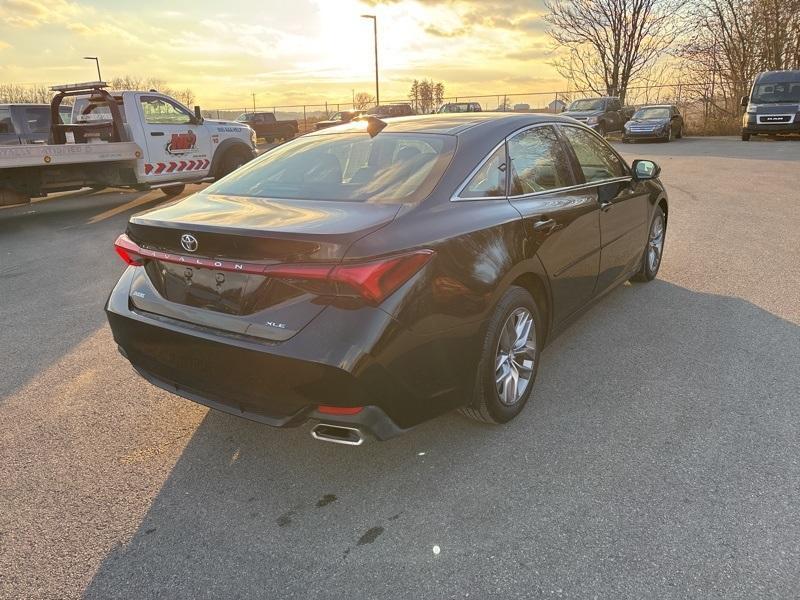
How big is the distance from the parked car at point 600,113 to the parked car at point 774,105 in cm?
555

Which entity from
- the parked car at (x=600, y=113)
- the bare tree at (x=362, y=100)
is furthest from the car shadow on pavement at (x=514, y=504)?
the bare tree at (x=362, y=100)

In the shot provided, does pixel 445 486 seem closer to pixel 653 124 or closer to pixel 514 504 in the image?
pixel 514 504

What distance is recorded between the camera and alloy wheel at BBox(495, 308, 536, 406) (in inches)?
119

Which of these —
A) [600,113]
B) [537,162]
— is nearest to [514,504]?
[537,162]

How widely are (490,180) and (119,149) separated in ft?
29.6

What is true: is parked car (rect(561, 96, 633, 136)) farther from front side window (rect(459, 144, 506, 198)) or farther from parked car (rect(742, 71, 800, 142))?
front side window (rect(459, 144, 506, 198))

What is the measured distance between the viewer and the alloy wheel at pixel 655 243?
211 inches

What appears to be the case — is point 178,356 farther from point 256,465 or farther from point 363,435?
point 363,435

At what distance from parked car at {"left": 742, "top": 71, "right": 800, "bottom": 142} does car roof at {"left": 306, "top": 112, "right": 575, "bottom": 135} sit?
22.1m

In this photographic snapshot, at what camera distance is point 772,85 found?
71.2 feet

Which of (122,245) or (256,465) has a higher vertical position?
(122,245)

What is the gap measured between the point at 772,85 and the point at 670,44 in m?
11.1

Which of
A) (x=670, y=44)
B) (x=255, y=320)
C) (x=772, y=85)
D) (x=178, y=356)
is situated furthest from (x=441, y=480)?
(x=670, y=44)

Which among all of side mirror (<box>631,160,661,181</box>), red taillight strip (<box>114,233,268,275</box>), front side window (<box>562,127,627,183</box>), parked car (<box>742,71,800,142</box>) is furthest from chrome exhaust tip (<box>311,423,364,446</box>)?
parked car (<box>742,71,800,142</box>)
